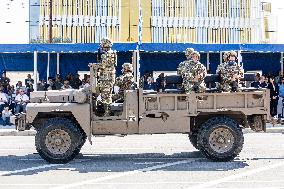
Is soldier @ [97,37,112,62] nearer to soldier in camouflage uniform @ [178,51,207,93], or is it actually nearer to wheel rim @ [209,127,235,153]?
soldier in camouflage uniform @ [178,51,207,93]

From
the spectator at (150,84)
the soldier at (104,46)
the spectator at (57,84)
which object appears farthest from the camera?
the spectator at (150,84)

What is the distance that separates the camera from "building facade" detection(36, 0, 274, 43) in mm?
81150

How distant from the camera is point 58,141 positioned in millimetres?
12125

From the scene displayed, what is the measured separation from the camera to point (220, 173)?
11023 mm

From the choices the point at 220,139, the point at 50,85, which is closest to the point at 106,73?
the point at 220,139

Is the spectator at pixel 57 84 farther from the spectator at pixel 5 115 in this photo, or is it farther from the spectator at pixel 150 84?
the spectator at pixel 150 84

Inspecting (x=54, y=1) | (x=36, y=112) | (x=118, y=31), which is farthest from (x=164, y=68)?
(x=54, y=1)

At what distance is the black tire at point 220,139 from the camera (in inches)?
480

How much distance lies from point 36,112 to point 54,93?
68 centimetres

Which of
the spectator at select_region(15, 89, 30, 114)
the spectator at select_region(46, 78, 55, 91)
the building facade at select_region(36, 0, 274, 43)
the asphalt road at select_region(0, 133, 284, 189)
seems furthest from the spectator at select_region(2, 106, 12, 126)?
the building facade at select_region(36, 0, 274, 43)

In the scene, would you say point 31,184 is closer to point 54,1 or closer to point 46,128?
point 46,128

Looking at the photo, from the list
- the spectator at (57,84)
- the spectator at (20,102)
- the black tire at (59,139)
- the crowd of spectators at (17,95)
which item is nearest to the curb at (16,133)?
the crowd of spectators at (17,95)

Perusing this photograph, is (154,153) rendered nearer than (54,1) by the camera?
Yes

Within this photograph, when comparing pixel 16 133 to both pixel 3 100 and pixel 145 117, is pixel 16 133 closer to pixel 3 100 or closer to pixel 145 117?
pixel 3 100
